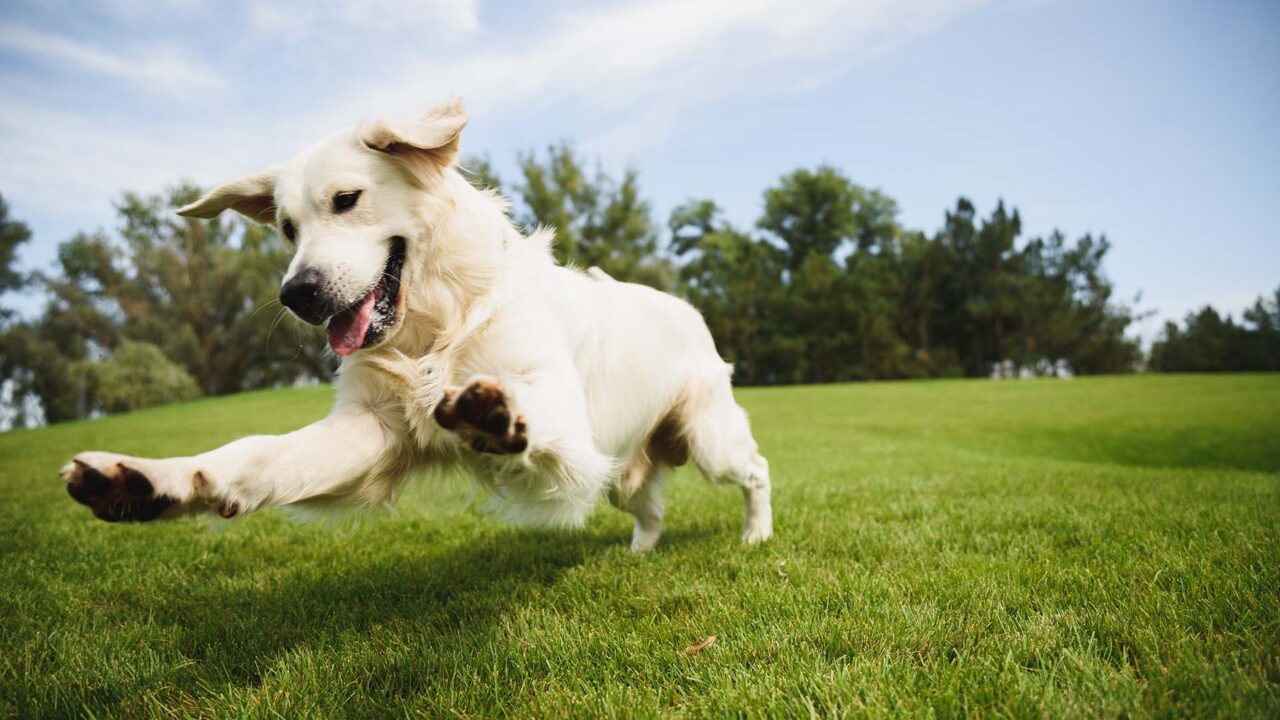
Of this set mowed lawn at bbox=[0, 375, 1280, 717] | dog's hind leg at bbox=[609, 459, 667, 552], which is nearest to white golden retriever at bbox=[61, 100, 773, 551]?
mowed lawn at bbox=[0, 375, 1280, 717]

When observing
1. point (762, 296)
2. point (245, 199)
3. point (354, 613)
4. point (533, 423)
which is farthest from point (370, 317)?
point (762, 296)

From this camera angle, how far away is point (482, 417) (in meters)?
2.02

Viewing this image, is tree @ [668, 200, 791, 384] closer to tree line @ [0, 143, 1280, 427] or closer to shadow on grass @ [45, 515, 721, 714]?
tree line @ [0, 143, 1280, 427]

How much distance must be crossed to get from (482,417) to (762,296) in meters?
48.1

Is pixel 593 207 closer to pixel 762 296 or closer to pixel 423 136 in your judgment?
pixel 762 296

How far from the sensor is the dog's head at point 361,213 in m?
2.54

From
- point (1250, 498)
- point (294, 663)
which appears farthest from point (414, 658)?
point (1250, 498)

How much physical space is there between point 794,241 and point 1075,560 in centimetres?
5653

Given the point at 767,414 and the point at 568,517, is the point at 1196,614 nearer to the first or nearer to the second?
the point at 568,517

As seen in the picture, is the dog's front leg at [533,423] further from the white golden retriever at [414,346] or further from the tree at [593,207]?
the tree at [593,207]

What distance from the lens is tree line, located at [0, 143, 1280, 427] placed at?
4222 centimetres

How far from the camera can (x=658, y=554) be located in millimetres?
3939

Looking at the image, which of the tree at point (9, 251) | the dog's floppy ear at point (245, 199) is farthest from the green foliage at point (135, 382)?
the dog's floppy ear at point (245, 199)

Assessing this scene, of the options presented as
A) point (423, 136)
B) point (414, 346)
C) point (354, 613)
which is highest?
point (423, 136)
